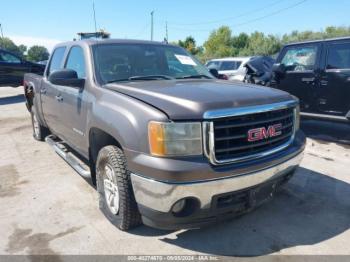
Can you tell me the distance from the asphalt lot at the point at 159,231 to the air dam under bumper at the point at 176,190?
1.60ft

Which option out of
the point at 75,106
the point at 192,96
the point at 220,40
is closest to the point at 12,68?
the point at 75,106

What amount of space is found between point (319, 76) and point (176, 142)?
5193 mm

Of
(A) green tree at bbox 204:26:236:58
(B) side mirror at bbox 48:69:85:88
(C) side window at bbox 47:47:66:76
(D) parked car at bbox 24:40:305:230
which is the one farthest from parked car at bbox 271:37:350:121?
(A) green tree at bbox 204:26:236:58

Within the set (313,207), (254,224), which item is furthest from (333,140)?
(254,224)

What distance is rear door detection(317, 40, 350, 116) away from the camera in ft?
20.6

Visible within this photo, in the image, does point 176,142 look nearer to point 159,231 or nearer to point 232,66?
point 159,231

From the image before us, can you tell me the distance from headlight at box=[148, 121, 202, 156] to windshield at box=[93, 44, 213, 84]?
1269 mm

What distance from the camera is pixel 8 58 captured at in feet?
45.4

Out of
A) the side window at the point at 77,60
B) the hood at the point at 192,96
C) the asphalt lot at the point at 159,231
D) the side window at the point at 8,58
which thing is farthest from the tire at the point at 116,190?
the side window at the point at 8,58

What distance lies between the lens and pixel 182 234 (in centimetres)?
313

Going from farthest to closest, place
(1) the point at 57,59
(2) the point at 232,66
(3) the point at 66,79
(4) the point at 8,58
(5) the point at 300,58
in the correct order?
(4) the point at 8,58, (2) the point at 232,66, (5) the point at 300,58, (1) the point at 57,59, (3) the point at 66,79

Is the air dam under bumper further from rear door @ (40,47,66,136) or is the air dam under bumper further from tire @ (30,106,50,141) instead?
tire @ (30,106,50,141)

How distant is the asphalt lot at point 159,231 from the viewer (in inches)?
115

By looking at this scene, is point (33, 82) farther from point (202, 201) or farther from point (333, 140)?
point (333, 140)
